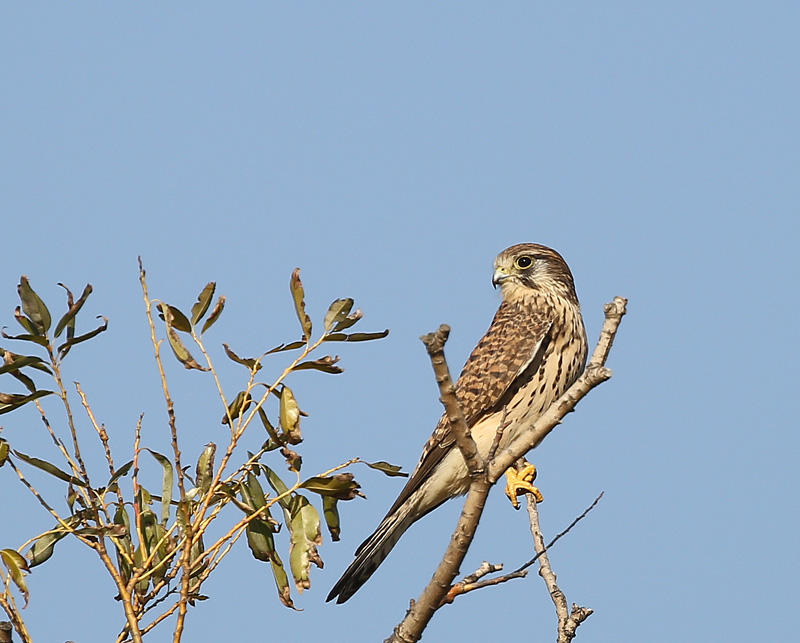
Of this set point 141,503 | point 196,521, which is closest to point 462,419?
point 196,521

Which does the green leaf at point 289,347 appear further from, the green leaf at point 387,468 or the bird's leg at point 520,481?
the bird's leg at point 520,481

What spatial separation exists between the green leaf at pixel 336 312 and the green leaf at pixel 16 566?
0.96 metres

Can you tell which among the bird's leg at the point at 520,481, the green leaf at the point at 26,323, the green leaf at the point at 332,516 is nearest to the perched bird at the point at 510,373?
the bird's leg at the point at 520,481

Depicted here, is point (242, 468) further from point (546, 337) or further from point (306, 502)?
point (546, 337)

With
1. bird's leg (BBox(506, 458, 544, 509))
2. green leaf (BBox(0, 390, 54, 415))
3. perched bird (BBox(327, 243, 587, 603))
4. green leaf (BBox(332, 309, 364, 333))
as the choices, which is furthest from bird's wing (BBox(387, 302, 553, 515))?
green leaf (BBox(0, 390, 54, 415))

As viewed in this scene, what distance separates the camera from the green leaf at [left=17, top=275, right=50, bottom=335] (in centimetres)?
253

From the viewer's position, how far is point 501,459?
2764mm

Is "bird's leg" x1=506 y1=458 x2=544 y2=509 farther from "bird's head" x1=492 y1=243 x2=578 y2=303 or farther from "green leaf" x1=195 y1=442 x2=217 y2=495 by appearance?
"green leaf" x1=195 y1=442 x2=217 y2=495

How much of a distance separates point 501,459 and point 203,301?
902mm

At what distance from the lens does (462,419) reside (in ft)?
8.68

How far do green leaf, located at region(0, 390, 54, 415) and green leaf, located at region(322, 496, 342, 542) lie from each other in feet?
2.62

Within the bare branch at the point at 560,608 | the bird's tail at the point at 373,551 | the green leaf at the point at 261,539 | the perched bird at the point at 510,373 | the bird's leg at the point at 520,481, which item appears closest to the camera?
the green leaf at the point at 261,539

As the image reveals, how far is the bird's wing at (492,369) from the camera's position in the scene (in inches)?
196

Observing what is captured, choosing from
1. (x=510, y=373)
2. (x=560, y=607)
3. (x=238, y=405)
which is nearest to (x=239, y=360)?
(x=238, y=405)
